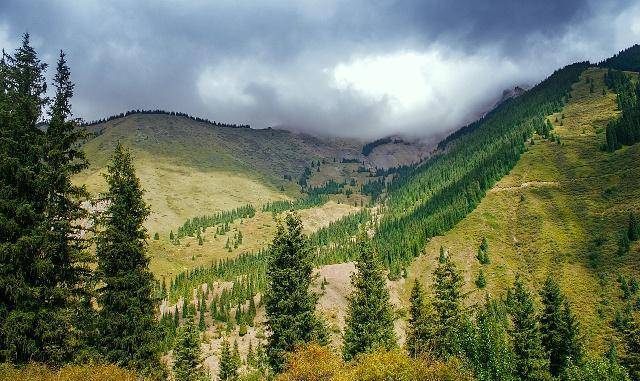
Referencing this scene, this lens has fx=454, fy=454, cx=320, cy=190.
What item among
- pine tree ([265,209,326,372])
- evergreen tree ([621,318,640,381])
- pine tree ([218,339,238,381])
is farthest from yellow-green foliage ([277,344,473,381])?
evergreen tree ([621,318,640,381])

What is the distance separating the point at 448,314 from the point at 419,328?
519 centimetres

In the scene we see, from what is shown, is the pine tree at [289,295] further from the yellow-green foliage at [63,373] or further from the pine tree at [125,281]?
the yellow-green foliage at [63,373]

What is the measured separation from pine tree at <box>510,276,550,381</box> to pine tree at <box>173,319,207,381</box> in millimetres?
51370

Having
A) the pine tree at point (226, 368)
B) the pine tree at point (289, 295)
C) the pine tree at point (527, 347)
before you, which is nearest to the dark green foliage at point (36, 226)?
the pine tree at point (289, 295)

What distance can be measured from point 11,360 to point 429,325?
55395mm

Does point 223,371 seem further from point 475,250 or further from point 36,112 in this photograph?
point 475,250

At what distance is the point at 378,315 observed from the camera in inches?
2440

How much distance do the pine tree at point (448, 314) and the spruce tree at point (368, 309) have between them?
9.25m

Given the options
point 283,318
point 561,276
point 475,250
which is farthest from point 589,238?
point 283,318

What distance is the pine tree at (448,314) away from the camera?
223 ft

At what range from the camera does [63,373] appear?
92.5 feet

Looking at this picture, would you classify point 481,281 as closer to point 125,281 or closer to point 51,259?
point 125,281

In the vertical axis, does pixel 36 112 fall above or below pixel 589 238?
above

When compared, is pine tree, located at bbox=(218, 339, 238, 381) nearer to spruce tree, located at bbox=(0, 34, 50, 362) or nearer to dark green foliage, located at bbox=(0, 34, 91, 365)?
dark green foliage, located at bbox=(0, 34, 91, 365)
